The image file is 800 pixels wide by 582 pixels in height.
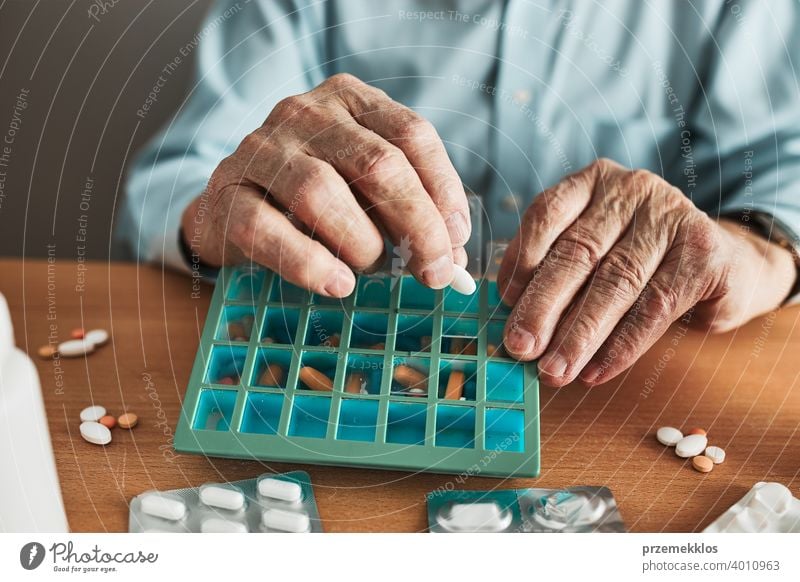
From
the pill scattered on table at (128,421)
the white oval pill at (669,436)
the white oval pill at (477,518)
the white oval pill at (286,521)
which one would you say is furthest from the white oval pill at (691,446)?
the pill scattered on table at (128,421)

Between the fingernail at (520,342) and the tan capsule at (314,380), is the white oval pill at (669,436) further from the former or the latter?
the tan capsule at (314,380)

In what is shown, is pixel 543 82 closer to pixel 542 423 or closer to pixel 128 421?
pixel 542 423

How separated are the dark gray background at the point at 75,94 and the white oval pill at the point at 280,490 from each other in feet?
0.87

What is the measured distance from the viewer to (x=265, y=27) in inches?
22.9

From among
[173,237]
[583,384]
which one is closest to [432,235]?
[583,384]

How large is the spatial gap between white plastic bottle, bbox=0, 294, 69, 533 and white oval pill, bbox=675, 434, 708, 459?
340mm

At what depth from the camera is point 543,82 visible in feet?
1.98

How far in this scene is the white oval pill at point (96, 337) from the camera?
19.4 inches

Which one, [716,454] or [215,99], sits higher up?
[215,99]

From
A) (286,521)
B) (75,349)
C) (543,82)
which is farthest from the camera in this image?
(543,82)

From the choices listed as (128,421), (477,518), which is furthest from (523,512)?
(128,421)

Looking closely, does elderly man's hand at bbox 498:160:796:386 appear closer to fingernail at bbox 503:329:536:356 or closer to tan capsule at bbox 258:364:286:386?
fingernail at bbox 503:329:536:356

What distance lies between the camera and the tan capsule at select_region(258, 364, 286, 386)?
0.42m

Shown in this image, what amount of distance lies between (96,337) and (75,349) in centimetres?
2
